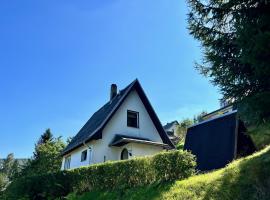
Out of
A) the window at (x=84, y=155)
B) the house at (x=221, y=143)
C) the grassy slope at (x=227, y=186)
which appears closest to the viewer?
the grassy slope at (x=227, y=186)

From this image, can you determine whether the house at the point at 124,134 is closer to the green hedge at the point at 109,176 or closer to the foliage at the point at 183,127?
the green hedge at the point at 109,176

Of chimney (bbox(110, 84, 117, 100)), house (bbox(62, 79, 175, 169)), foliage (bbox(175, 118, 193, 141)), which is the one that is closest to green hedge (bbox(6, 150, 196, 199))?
house (bbox(62, 79, 175, 169))

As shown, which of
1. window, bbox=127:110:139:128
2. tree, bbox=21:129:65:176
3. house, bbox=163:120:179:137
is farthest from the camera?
house, bbox=163:120:179:137

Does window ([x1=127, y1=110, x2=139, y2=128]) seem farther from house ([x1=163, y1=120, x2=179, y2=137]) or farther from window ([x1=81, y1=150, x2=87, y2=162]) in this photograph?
house ([x1=163, y1=120, x2=179, y2=137])

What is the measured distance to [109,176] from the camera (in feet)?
44.9

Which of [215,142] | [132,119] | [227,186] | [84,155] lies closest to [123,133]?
[132,119]

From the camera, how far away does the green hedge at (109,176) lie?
37.0ft

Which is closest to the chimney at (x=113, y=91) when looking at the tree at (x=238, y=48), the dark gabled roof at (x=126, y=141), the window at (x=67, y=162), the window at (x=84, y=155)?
the dark gabled roof at (x=126, y=141)

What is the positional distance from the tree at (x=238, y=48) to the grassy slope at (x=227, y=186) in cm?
141

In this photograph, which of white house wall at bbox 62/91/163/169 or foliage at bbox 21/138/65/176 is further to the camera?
foliage at bbox 21/138/65/176

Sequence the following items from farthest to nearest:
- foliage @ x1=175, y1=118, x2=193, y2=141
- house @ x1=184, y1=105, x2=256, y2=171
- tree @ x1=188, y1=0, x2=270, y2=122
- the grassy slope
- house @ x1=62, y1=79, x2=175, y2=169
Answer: foliage @ x1=175, y1=118, x2=193, y2=141 < house @ x1=62, y1=79, x2=175, y2=169 < house @ x1=184, y1=105, x2=256, y2=171 < tree @ x1=188, y1=0, x2=270, y2=122 < the grassy slope

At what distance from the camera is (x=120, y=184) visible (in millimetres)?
13047

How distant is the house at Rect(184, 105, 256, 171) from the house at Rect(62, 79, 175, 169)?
6615 mm

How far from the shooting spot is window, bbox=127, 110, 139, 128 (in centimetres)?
2430
